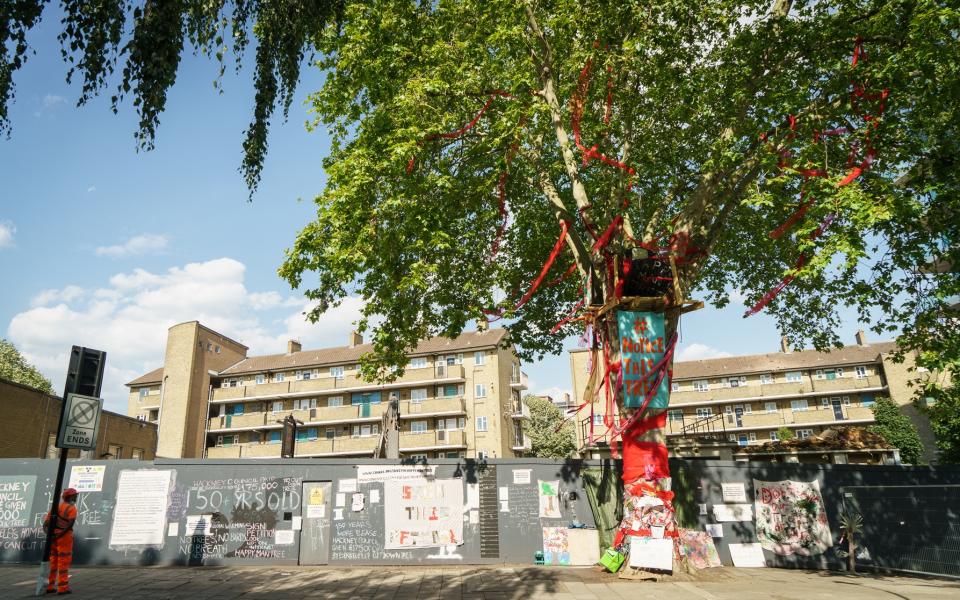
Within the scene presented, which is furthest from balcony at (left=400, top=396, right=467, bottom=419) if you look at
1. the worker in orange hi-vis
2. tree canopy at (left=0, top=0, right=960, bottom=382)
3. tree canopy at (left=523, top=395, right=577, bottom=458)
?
the worker in orange hi-vis

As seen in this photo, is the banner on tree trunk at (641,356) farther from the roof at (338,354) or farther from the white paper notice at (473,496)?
the roof at (338,354)

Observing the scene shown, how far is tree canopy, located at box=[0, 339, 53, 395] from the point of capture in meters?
42.8

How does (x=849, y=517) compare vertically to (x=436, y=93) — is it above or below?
below

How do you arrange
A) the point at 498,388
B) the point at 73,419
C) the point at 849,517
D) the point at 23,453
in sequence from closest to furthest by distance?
the point at 73,419
the point at 849,517
the point at 23,453
the point at 498,388

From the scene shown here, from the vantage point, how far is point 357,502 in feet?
46.6

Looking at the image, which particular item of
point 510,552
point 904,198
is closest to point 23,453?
point 510,552

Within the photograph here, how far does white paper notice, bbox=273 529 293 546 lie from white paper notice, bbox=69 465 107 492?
4625mm

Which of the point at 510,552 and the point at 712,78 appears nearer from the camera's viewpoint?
the point at 712,78

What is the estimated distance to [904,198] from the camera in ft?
33.7

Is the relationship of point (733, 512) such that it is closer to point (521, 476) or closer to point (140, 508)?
point (521, 476)

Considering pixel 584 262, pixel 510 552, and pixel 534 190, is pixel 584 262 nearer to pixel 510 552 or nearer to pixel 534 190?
pixel 534 190

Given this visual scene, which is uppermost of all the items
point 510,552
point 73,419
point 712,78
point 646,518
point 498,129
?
point 712,78

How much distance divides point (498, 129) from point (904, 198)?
788cm

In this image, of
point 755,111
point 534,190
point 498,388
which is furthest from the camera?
point 498,388
